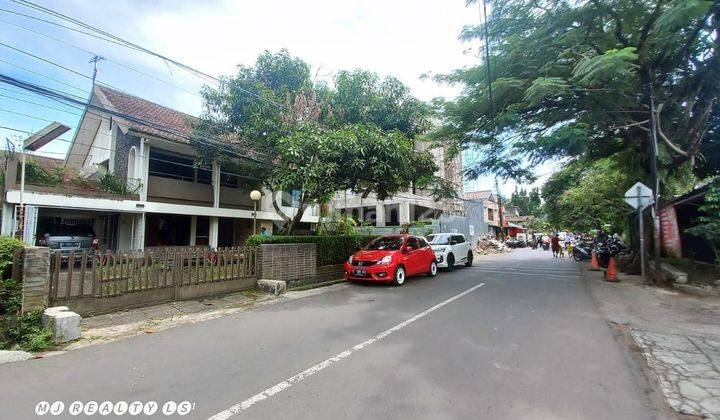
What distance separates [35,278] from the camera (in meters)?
6.02

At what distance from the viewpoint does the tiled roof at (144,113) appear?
48.5 ft

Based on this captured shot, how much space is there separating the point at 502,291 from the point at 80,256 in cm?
979

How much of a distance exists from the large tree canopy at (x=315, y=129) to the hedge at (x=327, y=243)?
1388 millimetres

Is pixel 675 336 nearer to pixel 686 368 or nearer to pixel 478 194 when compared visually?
pixel 686 368

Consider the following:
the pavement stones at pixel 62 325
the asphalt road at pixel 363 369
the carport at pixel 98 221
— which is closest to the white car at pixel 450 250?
the asphalt road at pixel 363 369

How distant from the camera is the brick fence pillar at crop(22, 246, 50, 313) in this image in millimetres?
5926

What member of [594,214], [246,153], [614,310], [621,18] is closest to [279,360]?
[614,310]

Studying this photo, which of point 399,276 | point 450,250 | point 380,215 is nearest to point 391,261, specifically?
point 399,276

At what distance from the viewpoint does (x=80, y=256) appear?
6660 millimetres

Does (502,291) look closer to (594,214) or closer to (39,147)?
(39,147)

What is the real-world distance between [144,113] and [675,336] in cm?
1954

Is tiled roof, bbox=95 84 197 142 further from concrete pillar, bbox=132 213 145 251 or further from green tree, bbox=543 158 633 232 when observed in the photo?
green tree, bbox=543 158 633 232

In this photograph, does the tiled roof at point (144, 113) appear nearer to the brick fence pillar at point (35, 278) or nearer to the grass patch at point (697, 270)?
the brick fence pillar at point (35, 278)

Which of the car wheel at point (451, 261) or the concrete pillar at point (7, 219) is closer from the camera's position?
the concrete pillar at point (7, 219)
